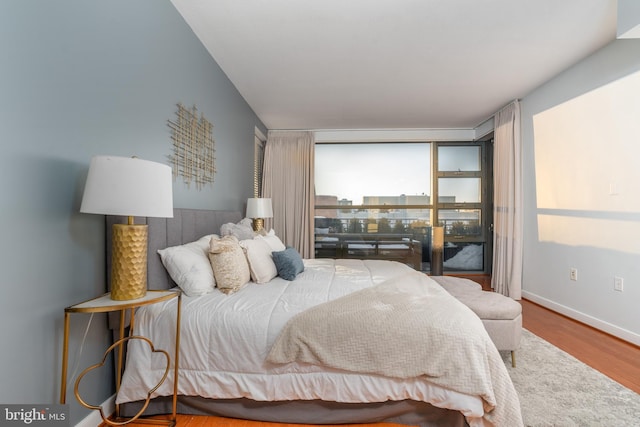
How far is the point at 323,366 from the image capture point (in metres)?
1.51

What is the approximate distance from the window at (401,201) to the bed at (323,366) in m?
3.80

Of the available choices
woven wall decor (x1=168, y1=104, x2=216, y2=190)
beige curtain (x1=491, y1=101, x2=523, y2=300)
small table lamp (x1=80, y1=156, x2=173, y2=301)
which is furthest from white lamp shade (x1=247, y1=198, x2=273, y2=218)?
beige curtain (x1=491, y1=101, x2=523, y2=300)

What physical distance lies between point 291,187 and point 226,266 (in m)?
3.45

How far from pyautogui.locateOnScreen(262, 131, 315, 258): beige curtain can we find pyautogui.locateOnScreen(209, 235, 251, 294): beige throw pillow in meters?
3.22

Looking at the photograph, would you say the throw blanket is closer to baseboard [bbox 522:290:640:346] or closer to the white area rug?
the white area rug

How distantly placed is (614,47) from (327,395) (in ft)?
12.1

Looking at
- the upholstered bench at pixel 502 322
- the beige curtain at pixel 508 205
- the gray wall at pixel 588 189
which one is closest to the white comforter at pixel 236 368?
the upholstered bench at pixel 502 322

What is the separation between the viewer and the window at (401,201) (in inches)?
212

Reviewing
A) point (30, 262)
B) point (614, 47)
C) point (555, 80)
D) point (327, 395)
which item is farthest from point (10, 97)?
point (555, 80)

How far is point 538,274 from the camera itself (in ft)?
12.3

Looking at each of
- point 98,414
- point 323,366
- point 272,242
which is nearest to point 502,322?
point 323,366

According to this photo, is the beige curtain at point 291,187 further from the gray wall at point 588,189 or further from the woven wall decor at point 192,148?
the gray wall at point 588,189

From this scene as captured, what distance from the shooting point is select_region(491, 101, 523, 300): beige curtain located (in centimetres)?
403

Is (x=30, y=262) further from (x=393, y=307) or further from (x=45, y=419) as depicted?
(x=393, y=307)
